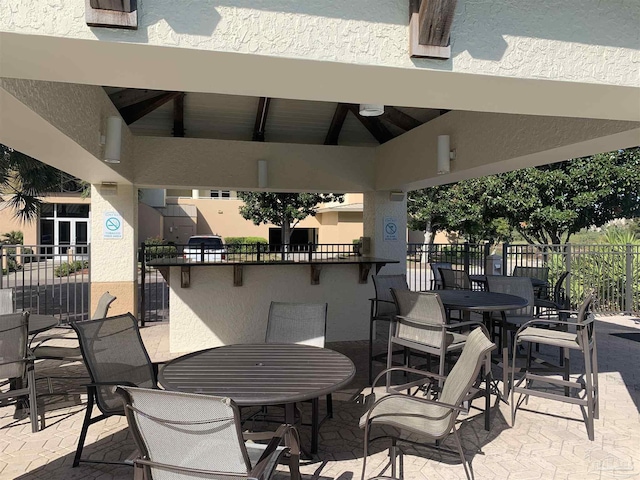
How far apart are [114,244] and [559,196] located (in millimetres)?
12842

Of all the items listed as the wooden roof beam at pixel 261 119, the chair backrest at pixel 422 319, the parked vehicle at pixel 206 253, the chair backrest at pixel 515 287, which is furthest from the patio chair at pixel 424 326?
the parked vehicle at pixel 206 253

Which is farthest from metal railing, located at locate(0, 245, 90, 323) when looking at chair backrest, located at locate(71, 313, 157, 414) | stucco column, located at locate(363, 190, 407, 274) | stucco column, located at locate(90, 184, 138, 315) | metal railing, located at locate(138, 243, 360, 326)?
stucco column, located at locate(363, 190, 407, 274)

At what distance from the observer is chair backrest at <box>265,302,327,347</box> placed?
15.3ft

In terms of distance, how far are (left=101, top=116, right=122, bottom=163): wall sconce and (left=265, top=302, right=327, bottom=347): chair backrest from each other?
9.70 feet

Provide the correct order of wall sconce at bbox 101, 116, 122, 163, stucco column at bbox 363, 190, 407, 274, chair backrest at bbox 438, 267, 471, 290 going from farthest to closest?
stucco column at bbox 363, 190, 407, 274 < chair backrest at bbox 438, 267, 471, 290 < wall sconce at bbox 101, 116, 122, 163

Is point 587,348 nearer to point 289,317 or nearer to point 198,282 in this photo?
point 289,317

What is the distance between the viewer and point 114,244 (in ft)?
26.8

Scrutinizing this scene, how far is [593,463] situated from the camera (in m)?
3.64

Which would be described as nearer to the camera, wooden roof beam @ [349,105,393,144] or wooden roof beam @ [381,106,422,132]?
wooden roof beam @ [381,106,422,132]

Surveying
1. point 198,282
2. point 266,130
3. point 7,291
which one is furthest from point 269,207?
point 7,291

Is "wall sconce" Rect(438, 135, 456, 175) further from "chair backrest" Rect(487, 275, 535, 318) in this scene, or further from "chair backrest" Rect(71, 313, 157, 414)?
"chair backrest" Rect(71, 313, 157, 414)

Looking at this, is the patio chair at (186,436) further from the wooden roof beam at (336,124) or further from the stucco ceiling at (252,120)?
the wooden roof beam at (336,124)

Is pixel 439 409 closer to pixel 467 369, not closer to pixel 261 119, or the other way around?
pixel 467 369

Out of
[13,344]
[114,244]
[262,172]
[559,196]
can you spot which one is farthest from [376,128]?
[559,196]
